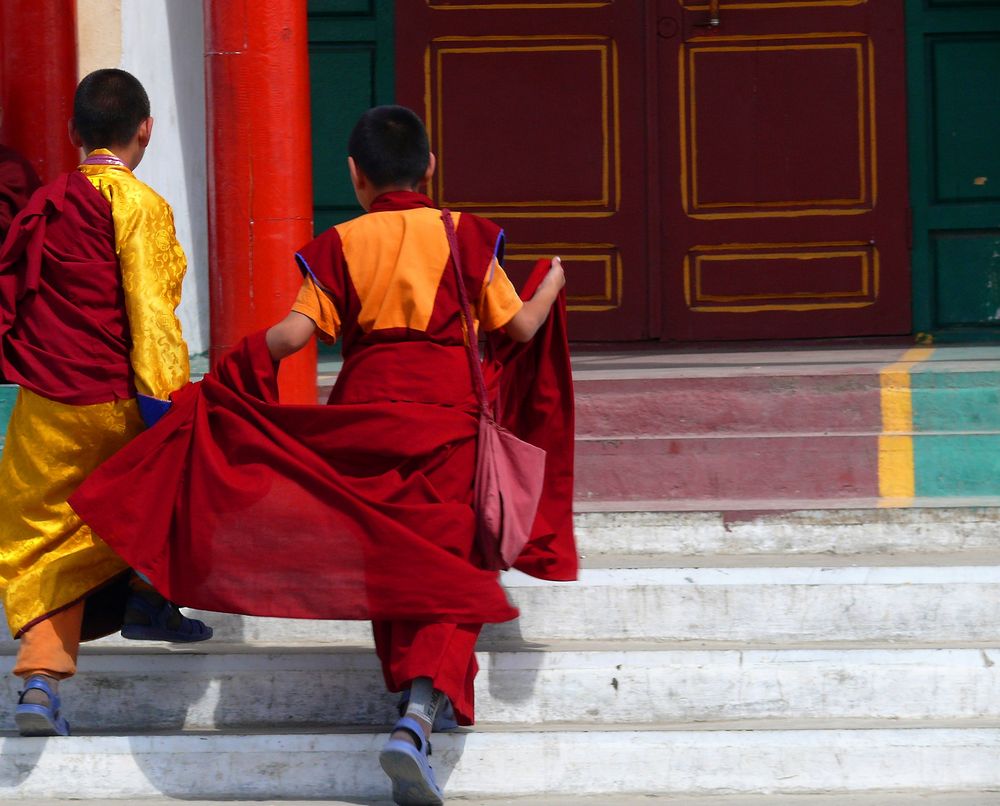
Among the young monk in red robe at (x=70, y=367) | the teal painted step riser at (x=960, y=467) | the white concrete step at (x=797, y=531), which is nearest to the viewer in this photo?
the young monk in red robe at (x=70, y=367)

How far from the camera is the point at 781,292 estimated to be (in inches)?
269

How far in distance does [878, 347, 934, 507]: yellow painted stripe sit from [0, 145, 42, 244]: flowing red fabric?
301 cm

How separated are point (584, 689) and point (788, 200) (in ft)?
11.9

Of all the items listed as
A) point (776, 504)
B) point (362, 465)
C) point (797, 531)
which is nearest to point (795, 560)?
point (797, 531)

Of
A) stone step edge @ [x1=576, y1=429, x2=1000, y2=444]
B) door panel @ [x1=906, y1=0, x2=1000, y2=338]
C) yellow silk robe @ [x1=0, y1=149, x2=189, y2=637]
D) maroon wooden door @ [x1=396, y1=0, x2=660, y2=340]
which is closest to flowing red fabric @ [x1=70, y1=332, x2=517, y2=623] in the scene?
yellow silk robe @ [x1=0, y1=149, x2=189, y2=637]

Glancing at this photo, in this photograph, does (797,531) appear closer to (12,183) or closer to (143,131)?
(143,131)

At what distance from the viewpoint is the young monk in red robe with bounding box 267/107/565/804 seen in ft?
11.2

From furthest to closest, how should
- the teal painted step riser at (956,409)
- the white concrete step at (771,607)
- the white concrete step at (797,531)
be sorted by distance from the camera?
1. the teal painted step riser at (956,409)
2. the white concrete step at (797,531)
3. the white concrete step at (771,607)

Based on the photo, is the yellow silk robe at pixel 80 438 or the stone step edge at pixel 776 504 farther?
the stone step edge at pixel 776 504

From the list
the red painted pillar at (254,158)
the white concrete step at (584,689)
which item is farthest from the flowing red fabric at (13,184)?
the white concrete step at (584,689)

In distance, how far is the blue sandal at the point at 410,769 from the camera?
3.20 meters

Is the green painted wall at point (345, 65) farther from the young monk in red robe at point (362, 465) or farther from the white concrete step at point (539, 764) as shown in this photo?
the white concrete step at point (539, 764)

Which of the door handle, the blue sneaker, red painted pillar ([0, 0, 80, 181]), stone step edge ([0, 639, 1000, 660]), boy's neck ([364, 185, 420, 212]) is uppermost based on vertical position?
the door handle

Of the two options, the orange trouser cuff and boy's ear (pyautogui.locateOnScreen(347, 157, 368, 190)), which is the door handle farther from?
the orange trouser cuff
